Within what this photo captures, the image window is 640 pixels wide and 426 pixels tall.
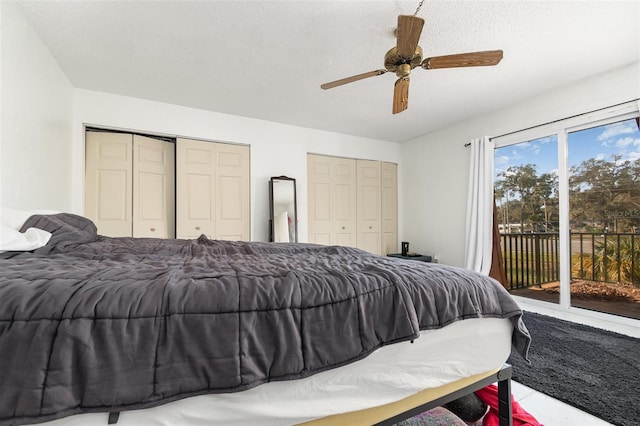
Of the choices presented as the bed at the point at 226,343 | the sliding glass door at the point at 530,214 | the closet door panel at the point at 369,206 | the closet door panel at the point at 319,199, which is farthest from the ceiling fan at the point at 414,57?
the closet door panel at the point at 369,206

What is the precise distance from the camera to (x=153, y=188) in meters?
3.33

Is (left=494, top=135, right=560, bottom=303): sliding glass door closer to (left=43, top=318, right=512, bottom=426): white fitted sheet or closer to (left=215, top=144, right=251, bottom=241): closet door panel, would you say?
(left=43, top=318, right=512, bottom=426): white fitted sheet

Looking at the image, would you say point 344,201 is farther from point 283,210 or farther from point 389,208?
point 283,210

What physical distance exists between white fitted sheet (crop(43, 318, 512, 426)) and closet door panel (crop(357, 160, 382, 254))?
3.52 m

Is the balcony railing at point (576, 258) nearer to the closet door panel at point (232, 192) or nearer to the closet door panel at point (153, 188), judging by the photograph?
the closet door panel at point (232, 192)

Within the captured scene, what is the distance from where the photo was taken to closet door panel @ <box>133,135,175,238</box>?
3229 millimetres

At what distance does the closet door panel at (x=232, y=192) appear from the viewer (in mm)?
3637

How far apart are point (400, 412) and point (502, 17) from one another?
2.54 metres

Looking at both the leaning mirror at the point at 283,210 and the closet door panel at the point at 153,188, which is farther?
the leaning mirror at the point at 283,210

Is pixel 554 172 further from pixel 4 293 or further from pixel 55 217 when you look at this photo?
pixel 55 217

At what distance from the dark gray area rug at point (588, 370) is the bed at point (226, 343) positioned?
3.42ft

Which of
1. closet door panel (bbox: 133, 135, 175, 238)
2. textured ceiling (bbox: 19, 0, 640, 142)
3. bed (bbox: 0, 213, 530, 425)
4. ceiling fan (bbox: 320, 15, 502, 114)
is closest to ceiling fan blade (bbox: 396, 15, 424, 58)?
ceiling fan (bbox: 320, 15, 502, 114)

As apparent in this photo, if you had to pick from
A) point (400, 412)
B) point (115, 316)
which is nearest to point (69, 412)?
point (115, 316)

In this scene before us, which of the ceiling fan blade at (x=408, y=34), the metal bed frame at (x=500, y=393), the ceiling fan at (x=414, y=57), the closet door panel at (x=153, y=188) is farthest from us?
the closet door panel at (x=153, y=188)
